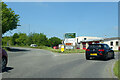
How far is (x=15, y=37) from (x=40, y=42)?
1584cm

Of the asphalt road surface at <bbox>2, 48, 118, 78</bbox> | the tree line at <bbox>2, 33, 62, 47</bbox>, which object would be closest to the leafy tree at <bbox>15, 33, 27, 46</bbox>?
the tree line at <bbox>2, 33, 62, 47</bbox>

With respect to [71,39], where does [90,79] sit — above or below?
below

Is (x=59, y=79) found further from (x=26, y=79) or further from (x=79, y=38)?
(x=79, y=38)

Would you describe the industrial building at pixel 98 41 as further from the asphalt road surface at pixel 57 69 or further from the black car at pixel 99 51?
the asphalt road surface at pixel 57 69

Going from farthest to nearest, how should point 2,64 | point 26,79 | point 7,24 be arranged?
point 7,24, point 2,64, point 26,79

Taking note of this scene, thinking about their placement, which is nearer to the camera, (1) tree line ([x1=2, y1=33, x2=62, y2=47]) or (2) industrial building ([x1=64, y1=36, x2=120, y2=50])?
(2) industrial building ([x1=64, y1=36, x2=120, y2=50])

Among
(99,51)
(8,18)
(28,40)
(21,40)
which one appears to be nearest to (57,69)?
(99,51)

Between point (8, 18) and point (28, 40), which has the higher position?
point (8, 18)

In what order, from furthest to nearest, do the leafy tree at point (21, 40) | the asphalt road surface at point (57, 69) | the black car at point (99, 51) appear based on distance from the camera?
the leafy tree at point (21, 40) < the black car at point (99, 51) < the asphalt road surface at point (57, 69)

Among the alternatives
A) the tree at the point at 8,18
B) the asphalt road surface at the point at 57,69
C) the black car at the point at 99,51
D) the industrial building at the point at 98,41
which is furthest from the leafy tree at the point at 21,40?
the asphalt road surface at the point at 57,69

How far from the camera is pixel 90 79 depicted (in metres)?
6.18

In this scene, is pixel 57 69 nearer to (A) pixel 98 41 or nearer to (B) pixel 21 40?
(A) pixel 98 41

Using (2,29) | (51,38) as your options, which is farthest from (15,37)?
(2,29)

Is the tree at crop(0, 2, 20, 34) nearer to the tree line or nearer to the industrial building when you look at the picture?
the industrial building
